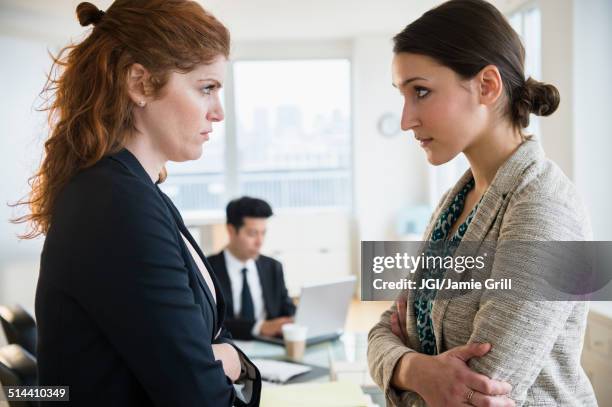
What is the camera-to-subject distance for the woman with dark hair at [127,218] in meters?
0.90

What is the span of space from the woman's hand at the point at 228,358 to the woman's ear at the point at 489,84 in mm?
643

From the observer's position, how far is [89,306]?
2.95ft

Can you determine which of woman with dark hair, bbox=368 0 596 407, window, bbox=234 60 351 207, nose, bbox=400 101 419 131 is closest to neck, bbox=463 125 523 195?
woman with dark hair, bbox=368 0 596 407

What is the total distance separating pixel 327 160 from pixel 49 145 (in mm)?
6515

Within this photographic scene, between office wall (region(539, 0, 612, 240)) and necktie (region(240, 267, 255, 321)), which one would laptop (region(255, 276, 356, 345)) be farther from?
office wall (region(539, 0, 612, 240))

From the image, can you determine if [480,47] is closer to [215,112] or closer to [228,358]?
[215,112]

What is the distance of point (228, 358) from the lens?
1154 mm

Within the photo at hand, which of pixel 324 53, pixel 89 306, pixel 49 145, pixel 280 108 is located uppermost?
pixel 324 53

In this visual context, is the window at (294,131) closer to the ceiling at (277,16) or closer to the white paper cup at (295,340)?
the ceiling at (277,16)

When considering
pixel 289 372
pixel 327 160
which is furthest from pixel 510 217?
pixel 327 160

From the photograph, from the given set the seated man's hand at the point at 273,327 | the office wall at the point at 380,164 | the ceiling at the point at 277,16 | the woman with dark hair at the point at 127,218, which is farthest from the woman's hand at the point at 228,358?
the office wall at the point at 380,164

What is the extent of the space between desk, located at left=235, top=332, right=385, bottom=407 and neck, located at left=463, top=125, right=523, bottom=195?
1496 mm

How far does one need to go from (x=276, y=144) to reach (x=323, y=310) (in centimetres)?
481

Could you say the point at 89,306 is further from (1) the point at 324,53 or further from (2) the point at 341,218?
(1) the point at 324,53
